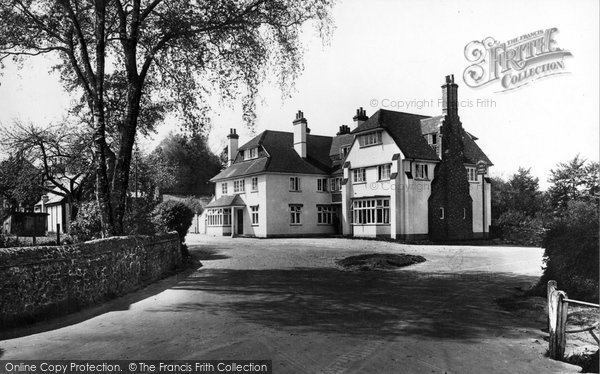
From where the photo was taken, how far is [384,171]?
1469 inches

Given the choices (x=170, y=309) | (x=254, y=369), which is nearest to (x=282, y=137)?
(x=170, y=309)

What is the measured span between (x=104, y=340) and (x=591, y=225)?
10.4m

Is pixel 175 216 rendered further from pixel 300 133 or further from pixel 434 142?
pixel 300 133

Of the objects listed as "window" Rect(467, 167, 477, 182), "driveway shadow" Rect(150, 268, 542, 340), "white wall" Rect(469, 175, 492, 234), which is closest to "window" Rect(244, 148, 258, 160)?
"window" Rect(467, 167, 477, 182)

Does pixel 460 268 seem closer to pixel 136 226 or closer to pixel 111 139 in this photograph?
pixel 136 226

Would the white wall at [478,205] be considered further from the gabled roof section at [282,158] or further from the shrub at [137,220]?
the shrub at [137,220]

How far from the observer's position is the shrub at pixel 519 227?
36750 mm

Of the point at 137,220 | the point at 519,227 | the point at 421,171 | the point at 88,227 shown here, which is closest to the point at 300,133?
the point at 421,171

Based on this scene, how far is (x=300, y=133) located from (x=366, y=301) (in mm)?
34688

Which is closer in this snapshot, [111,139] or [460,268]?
[460,268]

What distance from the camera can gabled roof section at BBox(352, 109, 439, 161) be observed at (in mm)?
36594

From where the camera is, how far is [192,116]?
18500 mm

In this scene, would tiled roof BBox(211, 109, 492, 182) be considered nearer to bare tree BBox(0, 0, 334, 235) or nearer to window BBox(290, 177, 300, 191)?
window BBox(290, 177, 300, 191)

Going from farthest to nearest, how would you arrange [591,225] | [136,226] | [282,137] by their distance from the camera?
[282,137] → [136,226] → [591,225]
